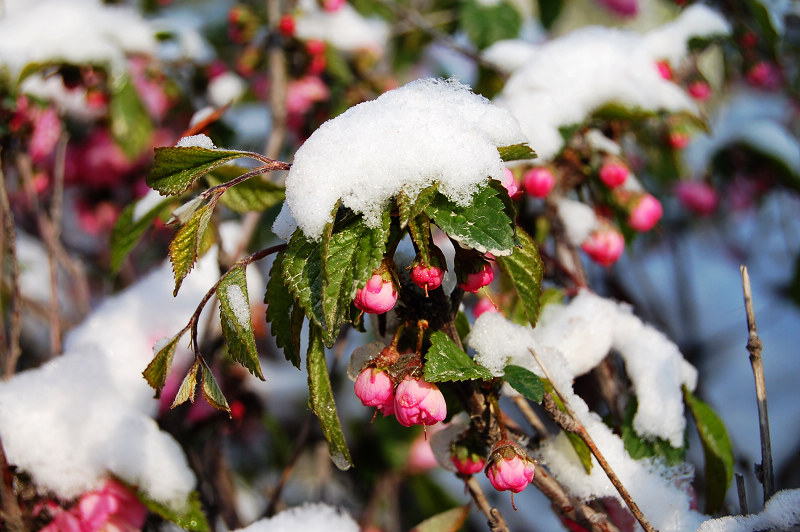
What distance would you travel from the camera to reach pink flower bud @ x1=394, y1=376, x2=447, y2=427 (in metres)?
0.58

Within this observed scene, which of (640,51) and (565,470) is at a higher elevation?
(640,51)

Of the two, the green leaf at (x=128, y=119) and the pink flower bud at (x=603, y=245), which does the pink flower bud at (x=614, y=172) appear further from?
the green leaf at (x=128, y=119)

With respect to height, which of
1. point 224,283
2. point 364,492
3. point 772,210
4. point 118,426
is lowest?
point 364,492

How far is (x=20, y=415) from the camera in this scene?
837mm

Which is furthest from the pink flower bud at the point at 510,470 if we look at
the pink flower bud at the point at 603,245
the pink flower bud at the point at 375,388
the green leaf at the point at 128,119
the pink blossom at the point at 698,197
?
the pink blossom at the point at 698,197

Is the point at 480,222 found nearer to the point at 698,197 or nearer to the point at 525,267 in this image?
the point at 525,267

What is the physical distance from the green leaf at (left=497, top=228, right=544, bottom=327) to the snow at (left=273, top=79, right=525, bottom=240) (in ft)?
0.31

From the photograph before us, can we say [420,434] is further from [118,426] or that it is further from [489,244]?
[489,244]

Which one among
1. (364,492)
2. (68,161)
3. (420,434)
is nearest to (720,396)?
(420,434)

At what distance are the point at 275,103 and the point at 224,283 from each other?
0.92m

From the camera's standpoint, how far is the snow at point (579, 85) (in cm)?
100

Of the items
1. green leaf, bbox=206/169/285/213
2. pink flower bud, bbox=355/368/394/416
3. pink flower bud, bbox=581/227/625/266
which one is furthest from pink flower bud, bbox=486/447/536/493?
pink flower bud, bbox=581/227/625/266

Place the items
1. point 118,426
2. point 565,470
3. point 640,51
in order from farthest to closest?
point 640,51
point 118,426
point 565,470

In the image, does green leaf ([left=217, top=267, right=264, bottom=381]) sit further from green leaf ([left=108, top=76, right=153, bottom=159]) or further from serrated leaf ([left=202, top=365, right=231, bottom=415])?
green leaf ([left=108, top=76, right=153, bottom=159])
